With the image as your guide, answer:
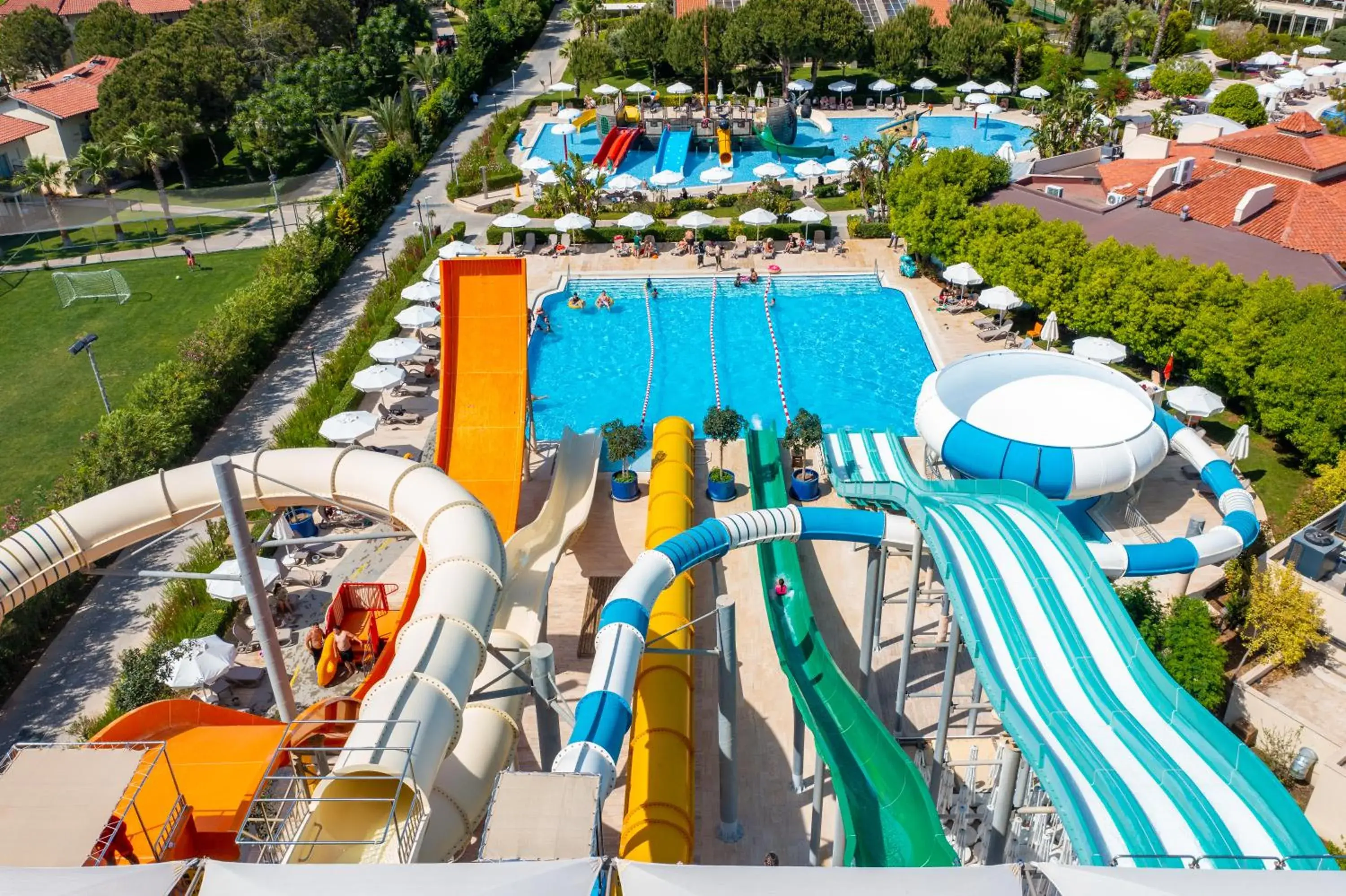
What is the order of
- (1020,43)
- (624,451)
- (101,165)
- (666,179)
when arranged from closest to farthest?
(624,451)
(101,165)
(666,179)
(1020,43)

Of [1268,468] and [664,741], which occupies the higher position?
[664,741]

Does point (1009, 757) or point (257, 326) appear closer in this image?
point (1009, 757)

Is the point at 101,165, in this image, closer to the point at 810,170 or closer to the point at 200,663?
the point at 810,170

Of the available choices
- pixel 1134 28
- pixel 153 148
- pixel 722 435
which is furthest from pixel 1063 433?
pixel 1134 28

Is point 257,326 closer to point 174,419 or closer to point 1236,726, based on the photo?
point 174,419

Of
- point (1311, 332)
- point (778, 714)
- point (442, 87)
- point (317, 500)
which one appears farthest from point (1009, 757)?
point (442, 87)

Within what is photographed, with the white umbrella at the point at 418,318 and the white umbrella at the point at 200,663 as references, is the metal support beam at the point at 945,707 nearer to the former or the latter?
the white umbrella at the point at 200,663
